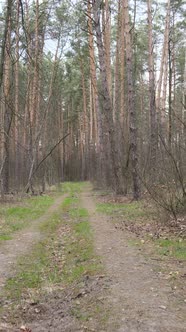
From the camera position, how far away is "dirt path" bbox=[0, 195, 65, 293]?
6119mm

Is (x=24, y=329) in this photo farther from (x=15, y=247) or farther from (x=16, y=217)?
(x=16, y=217)

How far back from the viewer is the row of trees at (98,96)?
912 centimetres

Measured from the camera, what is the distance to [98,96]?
94.5 feet

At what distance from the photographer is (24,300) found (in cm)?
492

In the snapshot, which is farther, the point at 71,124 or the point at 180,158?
the point at 71,124

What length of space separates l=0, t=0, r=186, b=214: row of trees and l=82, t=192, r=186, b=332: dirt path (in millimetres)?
2958

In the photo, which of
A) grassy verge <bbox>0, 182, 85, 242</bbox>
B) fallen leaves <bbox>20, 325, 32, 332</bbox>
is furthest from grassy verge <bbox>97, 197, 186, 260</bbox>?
fallen leaves <bbox>20, 325, 32, 332</bbox>

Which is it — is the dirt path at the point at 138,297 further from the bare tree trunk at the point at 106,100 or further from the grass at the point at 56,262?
the bare tree trunk at the point at 106,100

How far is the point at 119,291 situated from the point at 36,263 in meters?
2.24

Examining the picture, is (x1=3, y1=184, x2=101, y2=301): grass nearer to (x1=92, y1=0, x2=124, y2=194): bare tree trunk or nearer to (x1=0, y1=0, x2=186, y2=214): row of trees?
(x1=0, y1=0, x2=186, y2=214): row of trees

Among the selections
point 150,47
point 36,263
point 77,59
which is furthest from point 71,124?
point 36,263

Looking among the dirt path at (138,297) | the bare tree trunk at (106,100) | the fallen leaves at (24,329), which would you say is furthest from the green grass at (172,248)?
the bare tree trunk at (106,100)

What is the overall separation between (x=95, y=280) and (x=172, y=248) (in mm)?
2126

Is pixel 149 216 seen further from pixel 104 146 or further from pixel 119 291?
pixel 104 146
